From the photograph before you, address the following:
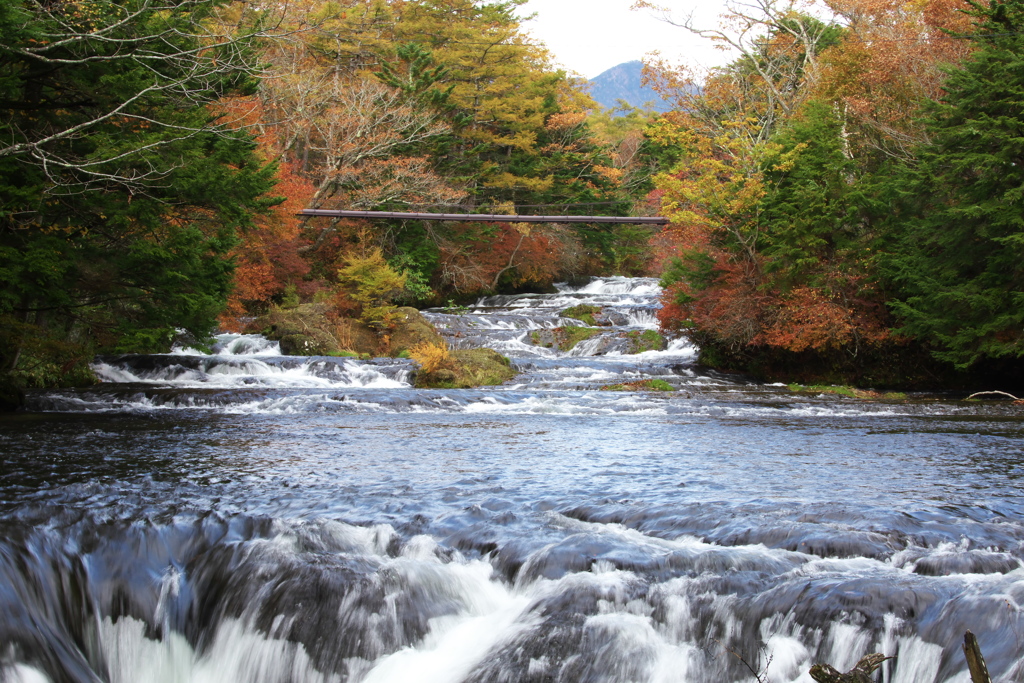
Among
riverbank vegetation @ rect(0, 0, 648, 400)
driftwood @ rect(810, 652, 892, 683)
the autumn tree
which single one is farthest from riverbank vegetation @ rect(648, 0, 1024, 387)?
driftwood @ rect(810, 652, 892, 683)

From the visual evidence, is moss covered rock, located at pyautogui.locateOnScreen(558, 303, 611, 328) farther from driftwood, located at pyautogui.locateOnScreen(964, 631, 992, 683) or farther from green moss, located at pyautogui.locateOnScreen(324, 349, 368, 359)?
driftwood, located at pyautogui.locateOnScreen(964, 631, 992, 683)

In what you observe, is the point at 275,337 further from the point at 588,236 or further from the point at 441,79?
the point at 588,236

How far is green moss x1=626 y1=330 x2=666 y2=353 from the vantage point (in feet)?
80.8

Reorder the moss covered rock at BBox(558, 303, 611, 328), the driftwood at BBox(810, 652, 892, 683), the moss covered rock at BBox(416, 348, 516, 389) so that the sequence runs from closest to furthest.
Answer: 1. the driftwood at BBox(810, 652, 892, 683)
2. the moss covered rock at BBox(416, 348, 516, 389)
3. the moss covered rock at BBox(558, 303, 611, 328)

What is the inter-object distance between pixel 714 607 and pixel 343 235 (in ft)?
102

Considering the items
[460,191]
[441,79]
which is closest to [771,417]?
[460,191]

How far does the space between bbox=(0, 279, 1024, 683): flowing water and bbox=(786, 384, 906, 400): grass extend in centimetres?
633

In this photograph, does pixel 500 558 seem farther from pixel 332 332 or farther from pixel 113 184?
pixel 332 332

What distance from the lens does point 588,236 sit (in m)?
42.8

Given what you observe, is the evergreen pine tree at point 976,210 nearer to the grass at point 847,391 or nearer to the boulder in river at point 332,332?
the grass at point 847,391

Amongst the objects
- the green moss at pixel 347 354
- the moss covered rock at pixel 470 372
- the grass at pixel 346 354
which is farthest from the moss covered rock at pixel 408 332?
the moss covered rock at pixel 470 372

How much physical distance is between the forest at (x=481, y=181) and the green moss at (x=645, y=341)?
65.8 inches

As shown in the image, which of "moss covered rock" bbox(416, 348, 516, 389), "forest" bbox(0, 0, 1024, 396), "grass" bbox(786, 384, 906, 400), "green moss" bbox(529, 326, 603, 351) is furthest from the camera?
"green moss" bbox(529, 326, 603, 351)

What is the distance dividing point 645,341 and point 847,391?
7.82m
